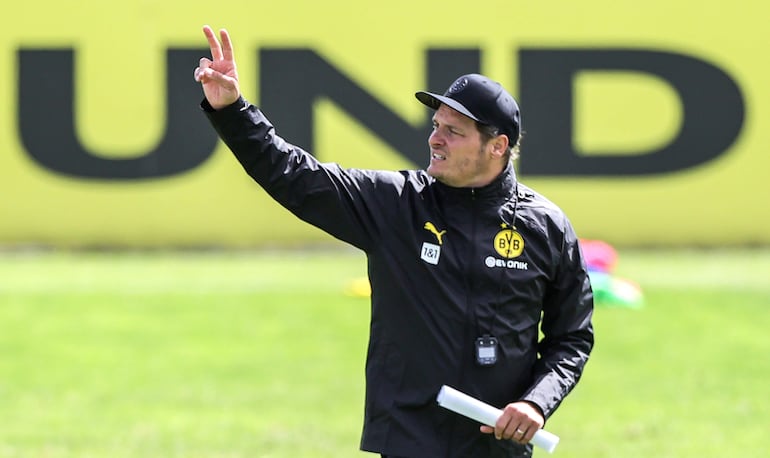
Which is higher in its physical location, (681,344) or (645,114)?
(645,114)

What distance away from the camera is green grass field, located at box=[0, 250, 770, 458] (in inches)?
348

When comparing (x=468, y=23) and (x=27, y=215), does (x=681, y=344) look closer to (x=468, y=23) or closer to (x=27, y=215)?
(x=468, y=23)

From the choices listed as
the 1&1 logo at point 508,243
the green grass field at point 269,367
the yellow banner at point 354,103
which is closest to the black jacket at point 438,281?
the 1&1 logo at point 508,243

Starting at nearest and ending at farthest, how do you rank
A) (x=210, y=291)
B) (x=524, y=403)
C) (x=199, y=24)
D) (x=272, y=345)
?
(x=524, y=403) < (x=272, y=345) < (x=210, y=291) < (x=199, y=24)

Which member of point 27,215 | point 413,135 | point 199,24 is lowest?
point 27,215

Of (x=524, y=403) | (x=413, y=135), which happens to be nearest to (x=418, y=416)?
(x=524, y=403)

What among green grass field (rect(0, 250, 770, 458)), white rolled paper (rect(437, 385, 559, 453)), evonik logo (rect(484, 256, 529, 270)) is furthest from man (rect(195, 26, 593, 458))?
green grass field (rect(0, 250, 770, 458))

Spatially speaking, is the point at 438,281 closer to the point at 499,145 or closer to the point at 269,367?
the point at 499,145

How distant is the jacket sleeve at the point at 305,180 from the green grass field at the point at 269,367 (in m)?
4.11

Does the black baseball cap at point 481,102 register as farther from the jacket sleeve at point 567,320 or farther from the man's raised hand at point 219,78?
the man's raised hand at point 219,78

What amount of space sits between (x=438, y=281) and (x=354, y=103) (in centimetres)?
1366

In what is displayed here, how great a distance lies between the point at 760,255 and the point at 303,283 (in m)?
6.59

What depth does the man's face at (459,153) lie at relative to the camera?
4.45 meters

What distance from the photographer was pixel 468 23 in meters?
17.9
